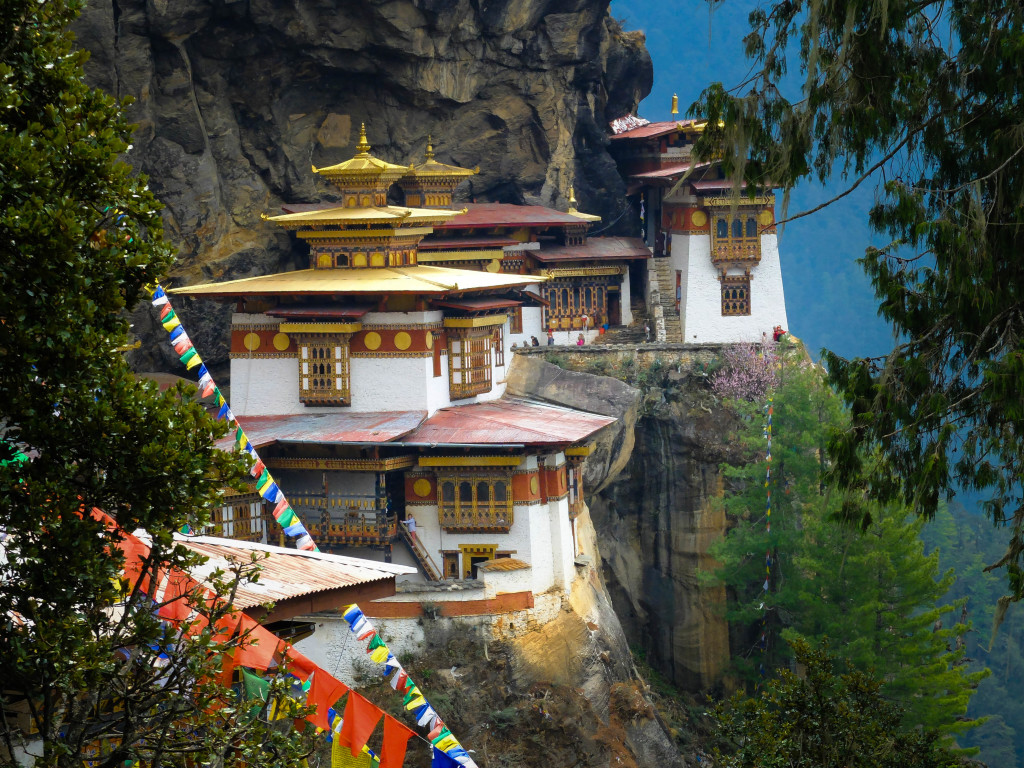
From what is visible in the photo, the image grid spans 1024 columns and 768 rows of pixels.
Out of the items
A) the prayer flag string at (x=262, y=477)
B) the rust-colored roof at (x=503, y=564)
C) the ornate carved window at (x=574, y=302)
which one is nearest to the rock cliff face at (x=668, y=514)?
the ornate carved window at (x=574, y=302)

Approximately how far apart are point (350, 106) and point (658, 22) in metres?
69.5

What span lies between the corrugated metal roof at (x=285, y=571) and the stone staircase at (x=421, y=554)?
42.8 ft

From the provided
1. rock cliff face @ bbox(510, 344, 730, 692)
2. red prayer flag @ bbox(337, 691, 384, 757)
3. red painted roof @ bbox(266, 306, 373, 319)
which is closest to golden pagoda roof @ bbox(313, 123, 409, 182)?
red painted roof @ bbox(266, 306, 373, 319)

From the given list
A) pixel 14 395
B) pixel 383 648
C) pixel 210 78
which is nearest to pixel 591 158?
pixel 210 78

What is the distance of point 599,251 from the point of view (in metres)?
45.4

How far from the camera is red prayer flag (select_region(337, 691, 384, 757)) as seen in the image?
49.2 feet

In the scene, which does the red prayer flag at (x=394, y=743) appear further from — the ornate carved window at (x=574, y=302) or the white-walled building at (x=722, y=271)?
the white-walled building at (x=722, y=271)

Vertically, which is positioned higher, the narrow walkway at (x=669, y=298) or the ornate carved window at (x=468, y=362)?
the narrow walkway at (x=669, y=298)

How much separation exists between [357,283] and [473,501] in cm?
558

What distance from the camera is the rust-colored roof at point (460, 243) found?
1617 inches

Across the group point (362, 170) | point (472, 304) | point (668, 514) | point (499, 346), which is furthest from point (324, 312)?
point (668, 514)

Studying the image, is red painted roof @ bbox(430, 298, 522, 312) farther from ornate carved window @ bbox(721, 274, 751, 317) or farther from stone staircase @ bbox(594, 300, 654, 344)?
ornate carved window @ bbox(721, 274, 751, 317)

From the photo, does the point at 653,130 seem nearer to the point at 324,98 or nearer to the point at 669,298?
the point at 669,298

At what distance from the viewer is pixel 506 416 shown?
3112 centimetres
